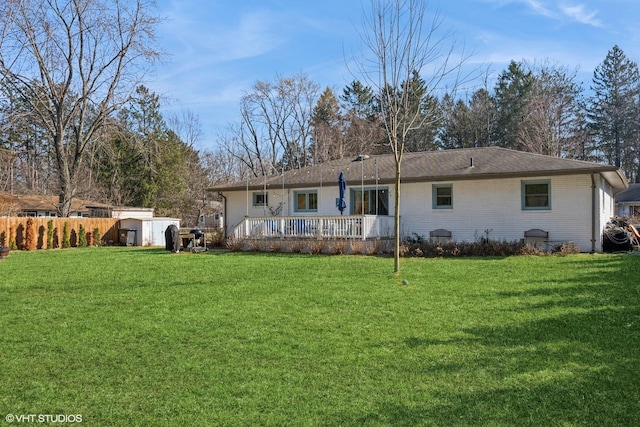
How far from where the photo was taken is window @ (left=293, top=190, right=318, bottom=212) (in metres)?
20.8

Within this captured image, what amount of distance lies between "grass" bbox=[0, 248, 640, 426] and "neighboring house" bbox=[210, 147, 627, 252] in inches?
254

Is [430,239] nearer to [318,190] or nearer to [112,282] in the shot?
[318,190]

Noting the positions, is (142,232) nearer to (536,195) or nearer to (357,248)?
(357,248)

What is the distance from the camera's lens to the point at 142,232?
25.8 metres

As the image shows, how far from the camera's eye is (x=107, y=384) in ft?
13.8

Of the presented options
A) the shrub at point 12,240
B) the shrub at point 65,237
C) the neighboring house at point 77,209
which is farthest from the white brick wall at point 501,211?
the neighboring house at point 77,209

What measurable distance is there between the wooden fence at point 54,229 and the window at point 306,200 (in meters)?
11.7

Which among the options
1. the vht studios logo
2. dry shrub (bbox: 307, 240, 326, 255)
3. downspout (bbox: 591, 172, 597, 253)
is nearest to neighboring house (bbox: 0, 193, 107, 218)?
dry shrub (bbox: 307, 240, 326, 255)

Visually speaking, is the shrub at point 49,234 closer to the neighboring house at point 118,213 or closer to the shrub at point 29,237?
the shrub at point 29,237

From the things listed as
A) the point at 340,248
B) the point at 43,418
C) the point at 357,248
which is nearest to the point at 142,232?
the point at 340,248

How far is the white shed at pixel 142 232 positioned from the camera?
84.5 feet

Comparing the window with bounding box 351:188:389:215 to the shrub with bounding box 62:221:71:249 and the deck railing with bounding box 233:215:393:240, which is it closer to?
the deck railing with bounding box 233:215:393:240

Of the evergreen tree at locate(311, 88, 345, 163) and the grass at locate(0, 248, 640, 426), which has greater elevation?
the evergreen tree at locate(311, 88, 345, 163)

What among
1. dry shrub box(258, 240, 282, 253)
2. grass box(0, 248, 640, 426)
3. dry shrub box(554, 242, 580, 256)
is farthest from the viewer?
dry shrub box(258, 240, 282, 253)
